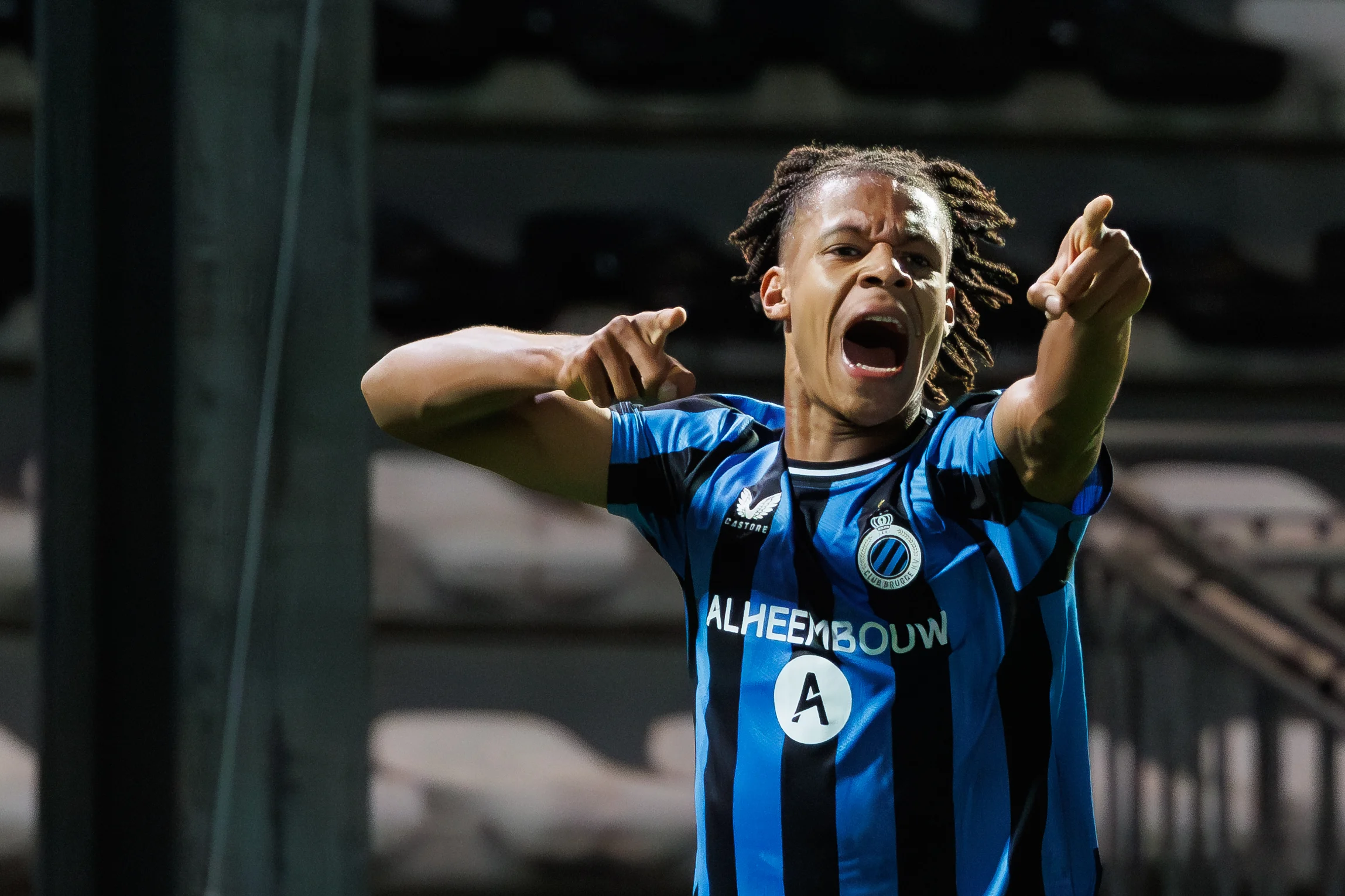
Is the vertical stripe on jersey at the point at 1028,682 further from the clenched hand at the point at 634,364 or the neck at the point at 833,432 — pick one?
the clenched hand at the point at 634,364

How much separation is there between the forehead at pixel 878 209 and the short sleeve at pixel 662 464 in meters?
0.20

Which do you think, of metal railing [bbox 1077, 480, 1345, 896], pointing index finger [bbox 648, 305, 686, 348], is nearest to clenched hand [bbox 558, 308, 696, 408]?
pointing index finger [bbox 648, 305, 686, 348]

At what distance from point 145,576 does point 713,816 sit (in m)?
1.18

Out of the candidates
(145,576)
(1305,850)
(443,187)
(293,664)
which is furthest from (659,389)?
(443,187)

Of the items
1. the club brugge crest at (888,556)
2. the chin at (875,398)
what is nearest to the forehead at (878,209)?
the chin at (875,398)

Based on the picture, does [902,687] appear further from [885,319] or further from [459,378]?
[459,378]

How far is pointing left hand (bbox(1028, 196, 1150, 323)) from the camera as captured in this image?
909 mm

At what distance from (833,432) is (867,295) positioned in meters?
→ 0.13

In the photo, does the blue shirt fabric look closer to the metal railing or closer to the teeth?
the teeth

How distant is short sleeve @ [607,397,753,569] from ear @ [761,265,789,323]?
4.3 inches

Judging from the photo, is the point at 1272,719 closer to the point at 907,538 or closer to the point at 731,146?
the point at 907,538

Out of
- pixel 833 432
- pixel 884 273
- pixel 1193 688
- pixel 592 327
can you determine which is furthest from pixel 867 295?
pixel 592 327

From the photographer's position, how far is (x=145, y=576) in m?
1.96

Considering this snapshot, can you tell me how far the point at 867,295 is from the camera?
3.51 feet
